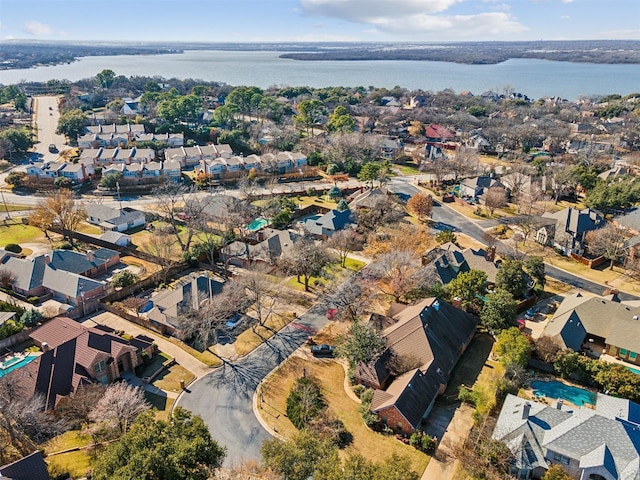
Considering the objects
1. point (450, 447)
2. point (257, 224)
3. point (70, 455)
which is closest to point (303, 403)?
point (450, 447)

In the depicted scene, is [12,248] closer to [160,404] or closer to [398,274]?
[160,404]

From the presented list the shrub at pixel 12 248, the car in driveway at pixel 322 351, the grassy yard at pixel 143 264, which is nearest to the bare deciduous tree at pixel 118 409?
the car in driveway at pixel 322 351

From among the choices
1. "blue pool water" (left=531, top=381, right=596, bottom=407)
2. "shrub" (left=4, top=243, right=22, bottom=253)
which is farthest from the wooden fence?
"shrub" (left=4, top=243, right=22, bottom=253)

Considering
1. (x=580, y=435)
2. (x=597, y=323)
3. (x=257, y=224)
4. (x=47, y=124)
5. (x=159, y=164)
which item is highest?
(x=47, y=124)

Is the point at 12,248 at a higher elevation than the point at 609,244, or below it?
below

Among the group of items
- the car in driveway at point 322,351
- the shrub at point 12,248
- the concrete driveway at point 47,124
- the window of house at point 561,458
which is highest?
the concrete driveway at point 47,124

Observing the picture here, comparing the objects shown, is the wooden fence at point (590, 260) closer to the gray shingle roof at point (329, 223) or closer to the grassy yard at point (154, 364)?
the gray shingle roof at point (329, 223)

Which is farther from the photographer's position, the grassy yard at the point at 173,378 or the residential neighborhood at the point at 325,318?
the grassy yard at the point at 173,378
